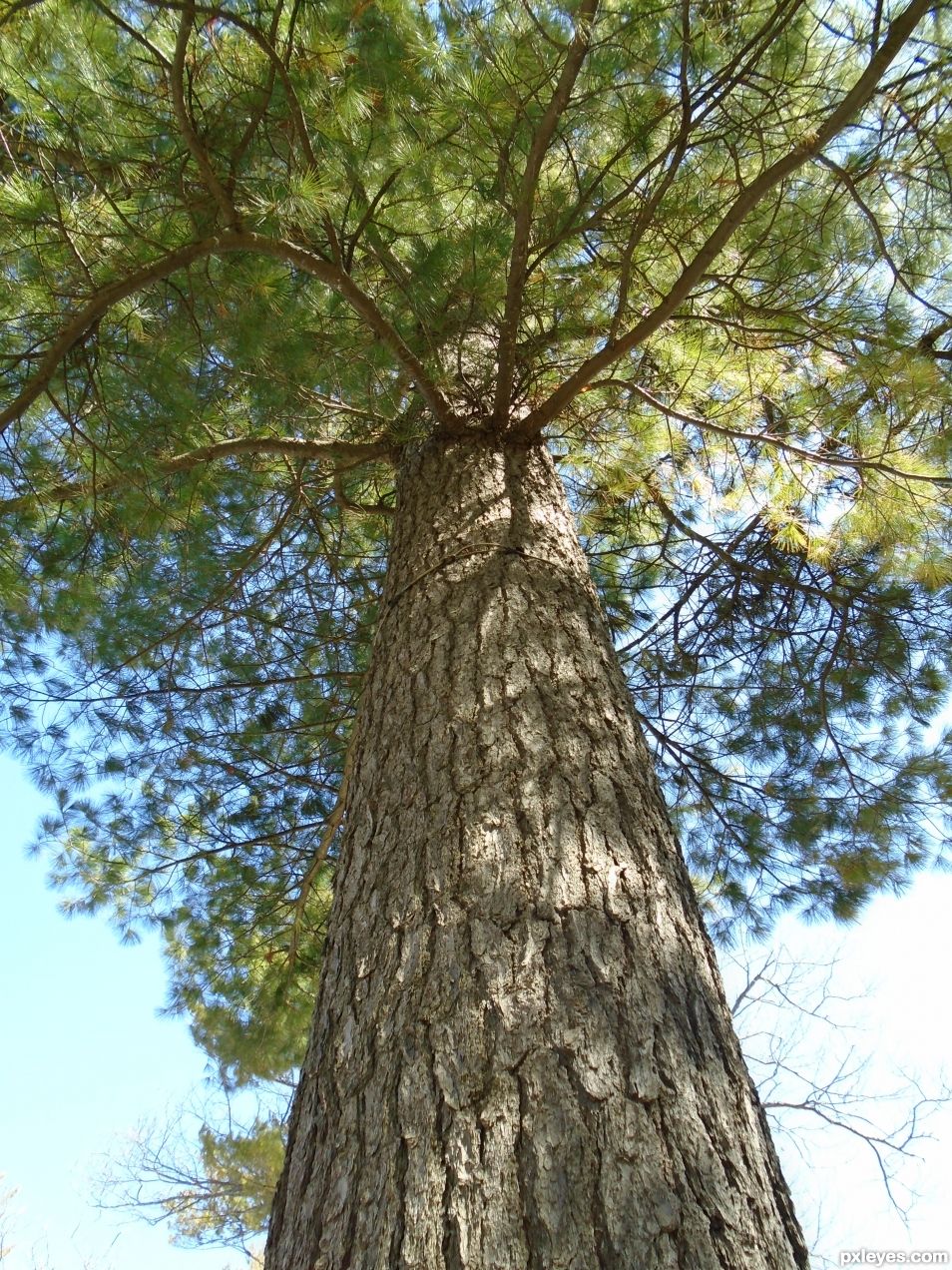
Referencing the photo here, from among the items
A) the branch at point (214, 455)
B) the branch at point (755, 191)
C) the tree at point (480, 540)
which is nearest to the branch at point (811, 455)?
the tree at point (480, 540)

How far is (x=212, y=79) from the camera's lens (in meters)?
2.57

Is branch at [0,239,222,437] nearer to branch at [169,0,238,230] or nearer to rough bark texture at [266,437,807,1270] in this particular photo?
branch at [169,0,238,230]

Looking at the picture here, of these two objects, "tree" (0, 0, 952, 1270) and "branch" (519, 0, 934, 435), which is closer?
"tree" (0, 0, 952, 1270)

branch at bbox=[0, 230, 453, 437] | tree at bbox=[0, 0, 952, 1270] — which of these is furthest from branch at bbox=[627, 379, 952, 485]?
branch at bbox=[0, 230, 453, 437]

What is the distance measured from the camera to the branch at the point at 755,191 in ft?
7.18

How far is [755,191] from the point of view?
2447 mm

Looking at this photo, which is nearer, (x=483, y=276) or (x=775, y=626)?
(x=483, y=276)

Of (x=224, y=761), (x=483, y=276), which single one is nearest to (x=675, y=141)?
(x=483, y=276)

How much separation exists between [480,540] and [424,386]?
69cm

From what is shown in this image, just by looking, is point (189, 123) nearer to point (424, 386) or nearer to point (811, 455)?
point (424, 386)

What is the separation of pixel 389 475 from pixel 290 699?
45.5 inches

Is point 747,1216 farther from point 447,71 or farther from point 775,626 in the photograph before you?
point 775,626

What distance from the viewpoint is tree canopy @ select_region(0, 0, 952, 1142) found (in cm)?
243

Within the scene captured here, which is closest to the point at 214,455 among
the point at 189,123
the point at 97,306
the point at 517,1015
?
the point at 97,306
